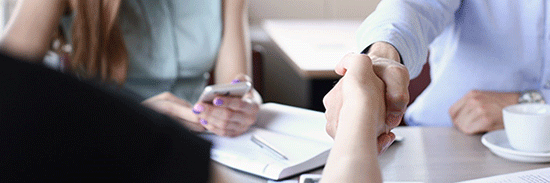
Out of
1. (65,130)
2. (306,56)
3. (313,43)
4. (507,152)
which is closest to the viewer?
(65,130)

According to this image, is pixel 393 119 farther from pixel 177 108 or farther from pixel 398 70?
pixel 177 108

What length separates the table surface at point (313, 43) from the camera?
5.30ft

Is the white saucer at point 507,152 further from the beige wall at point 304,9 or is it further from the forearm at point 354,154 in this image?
the beige wall at point 304,9

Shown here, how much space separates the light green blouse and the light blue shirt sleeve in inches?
23.2

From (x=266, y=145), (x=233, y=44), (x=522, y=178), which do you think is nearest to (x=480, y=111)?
(x=522, y=178)

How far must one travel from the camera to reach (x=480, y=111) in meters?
0.90

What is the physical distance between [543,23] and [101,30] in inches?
36.4

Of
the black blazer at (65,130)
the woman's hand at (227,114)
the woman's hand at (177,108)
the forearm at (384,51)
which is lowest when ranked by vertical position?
the woman's hand at (177,108)

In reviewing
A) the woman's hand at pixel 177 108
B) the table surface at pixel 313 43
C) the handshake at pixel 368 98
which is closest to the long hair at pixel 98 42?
the woman's hand at pixel 177 108

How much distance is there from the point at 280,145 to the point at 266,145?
0.02 m

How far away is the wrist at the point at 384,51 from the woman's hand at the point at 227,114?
270 mm

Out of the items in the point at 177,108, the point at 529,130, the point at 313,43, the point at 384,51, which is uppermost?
the point at 384,51

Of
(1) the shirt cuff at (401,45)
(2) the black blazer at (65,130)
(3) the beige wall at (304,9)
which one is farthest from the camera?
(3) the beige wall at (304,9)

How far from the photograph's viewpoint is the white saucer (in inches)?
28.7
